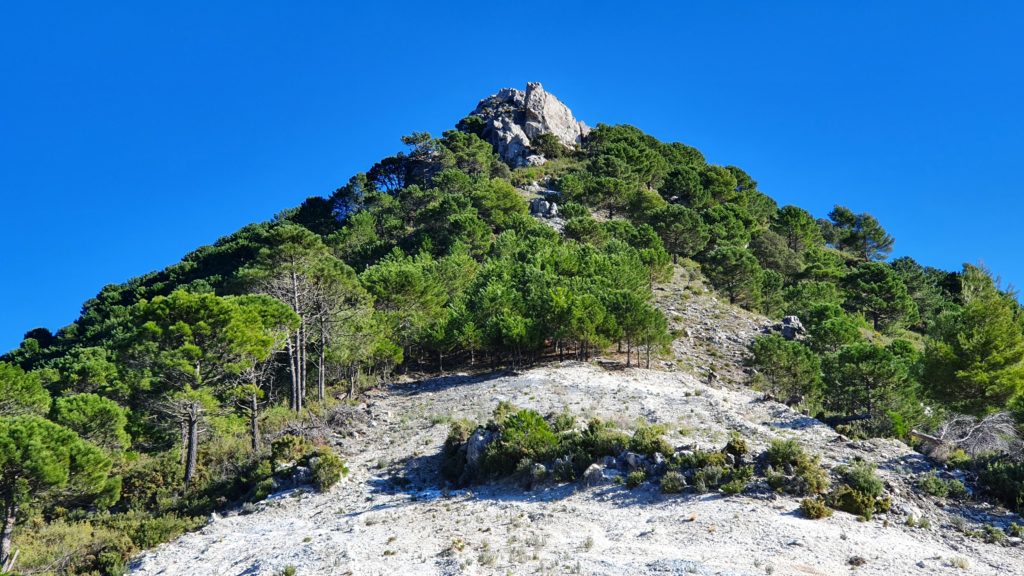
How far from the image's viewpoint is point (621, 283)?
147 ft

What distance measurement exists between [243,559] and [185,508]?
737 centimetres

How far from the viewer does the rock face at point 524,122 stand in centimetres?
10444

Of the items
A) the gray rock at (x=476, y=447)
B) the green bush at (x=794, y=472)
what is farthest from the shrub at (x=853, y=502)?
the gray rock at (x=476, y=447)

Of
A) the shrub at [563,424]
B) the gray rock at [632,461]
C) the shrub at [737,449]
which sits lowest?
the gray rock at [632,461]

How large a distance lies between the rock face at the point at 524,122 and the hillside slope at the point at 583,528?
3230 inches

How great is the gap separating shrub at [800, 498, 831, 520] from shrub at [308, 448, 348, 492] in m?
14.6

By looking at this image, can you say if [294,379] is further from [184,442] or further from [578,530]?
[578,530]

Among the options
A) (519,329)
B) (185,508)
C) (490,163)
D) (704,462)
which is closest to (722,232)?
(490,163)

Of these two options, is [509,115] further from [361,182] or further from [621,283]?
[621,283]

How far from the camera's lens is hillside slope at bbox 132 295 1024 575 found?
13.0 metres

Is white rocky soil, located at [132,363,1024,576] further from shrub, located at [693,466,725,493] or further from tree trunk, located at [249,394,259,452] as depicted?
tree trunk, located at [249,394,259,452]

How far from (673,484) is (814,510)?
361 centimetres

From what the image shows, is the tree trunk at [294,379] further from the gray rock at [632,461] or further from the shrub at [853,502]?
the shrub at [853,502]

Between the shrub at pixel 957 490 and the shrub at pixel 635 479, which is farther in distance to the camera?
the shrub at pixel 635 479
